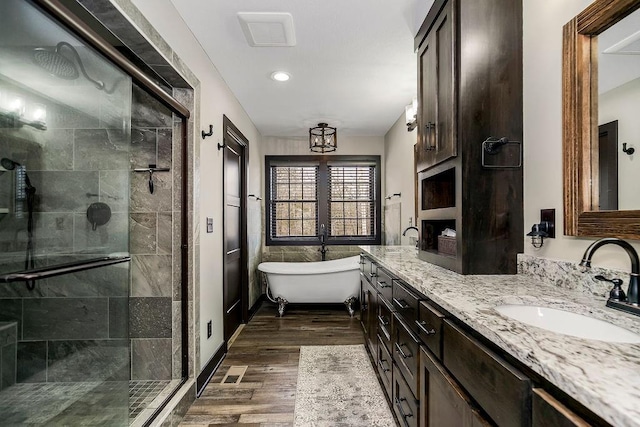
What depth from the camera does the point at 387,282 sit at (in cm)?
199

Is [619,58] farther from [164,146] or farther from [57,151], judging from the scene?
[57,151]

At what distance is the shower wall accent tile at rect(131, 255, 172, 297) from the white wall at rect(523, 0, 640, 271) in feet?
7.01

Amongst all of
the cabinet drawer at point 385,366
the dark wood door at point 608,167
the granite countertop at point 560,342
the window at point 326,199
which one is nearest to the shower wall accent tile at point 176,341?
the cabinet drawer at point 385,366

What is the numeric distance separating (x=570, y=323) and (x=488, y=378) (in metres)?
0.40

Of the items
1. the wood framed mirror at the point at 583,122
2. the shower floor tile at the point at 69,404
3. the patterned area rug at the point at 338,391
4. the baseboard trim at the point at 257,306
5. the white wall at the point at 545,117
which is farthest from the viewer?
the baseboard trim at the point at 257,306

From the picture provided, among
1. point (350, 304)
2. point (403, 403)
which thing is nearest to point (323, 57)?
point (403, 403)

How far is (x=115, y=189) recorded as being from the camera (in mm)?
1743

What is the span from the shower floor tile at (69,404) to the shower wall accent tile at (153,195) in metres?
1.05

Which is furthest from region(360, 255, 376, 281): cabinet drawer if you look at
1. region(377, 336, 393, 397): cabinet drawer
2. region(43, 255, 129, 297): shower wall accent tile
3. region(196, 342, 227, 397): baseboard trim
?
region(43, 255, 129, 297): shower wall accent tile

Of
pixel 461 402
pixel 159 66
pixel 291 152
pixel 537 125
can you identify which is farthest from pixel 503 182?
pixel 291 152

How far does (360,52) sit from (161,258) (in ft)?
6.78

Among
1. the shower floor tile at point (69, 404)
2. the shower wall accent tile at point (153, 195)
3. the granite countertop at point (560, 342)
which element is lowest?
the shower floor tile at point (69, 404)

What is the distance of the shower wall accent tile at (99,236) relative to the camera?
164 cm

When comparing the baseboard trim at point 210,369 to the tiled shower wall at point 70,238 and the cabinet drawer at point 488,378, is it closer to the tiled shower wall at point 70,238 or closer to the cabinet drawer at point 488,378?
the tiled shower wall at point 70,238
